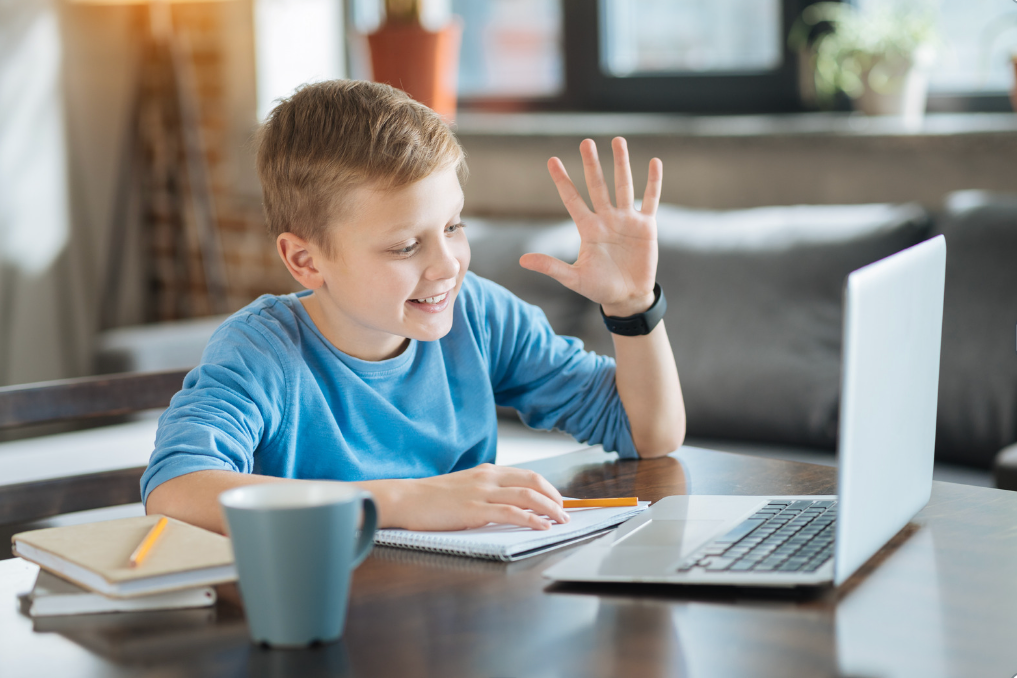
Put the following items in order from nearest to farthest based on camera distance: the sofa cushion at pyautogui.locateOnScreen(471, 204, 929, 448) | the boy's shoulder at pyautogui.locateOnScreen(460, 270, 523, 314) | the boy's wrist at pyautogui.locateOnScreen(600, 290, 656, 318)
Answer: the boy's wrist at pyautogui.locateOnScreen(600, 290, 656, 318)
the boy's shoulder at pyautogui.locateOnScreen(460, 270, 523, 314)
the sofa cushion at pyautogui.locateOnScreen(471, 204, 929, 448)

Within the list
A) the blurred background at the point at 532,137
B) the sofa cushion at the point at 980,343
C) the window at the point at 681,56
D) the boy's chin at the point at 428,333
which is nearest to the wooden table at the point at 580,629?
the boy's chin at the point at 428,333

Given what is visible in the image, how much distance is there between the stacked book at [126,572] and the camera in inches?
28.4

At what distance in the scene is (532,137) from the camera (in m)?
2.92

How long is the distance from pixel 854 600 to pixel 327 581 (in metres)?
0.34

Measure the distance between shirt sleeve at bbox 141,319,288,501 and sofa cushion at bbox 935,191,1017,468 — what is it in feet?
4.35

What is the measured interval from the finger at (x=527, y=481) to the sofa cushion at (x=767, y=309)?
1294 mm

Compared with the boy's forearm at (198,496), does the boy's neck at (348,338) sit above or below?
above

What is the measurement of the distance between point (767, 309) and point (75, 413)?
1338 millimetres

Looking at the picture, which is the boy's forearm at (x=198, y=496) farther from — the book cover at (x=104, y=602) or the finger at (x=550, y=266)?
the finger at (x=550, y=266)

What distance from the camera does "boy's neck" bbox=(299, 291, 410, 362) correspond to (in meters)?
1.14

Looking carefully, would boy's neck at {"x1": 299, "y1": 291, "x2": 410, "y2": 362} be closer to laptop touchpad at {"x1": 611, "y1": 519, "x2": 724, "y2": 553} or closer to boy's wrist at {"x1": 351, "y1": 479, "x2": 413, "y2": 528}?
boy's wrist at {"x1": 351, "y1": 479, "x2": 413, "y2": 528}

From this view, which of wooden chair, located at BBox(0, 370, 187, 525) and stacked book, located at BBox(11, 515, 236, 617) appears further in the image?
wooden chair, located at BBox(0, 370, 187, 525)

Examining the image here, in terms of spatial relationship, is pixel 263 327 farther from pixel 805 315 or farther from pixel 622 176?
pixel 805 315

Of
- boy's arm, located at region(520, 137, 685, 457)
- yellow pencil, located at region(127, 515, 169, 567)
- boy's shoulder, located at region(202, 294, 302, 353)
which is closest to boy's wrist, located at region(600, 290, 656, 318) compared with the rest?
boy's arm, located at region(520, 137, 685, 457)
